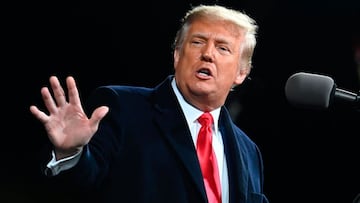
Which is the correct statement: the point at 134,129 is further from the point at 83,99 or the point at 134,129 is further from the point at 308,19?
the point at 308,19

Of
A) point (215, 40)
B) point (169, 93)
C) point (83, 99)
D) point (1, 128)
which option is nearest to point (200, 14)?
point (215, 40)

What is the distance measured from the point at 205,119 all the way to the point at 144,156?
0.21 meters

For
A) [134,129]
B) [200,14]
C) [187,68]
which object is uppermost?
[200,14]

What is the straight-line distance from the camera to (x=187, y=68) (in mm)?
1591

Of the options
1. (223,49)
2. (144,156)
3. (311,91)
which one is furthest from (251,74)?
(311,91)

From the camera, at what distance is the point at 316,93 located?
3.72 ft

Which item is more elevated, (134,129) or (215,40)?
(215,40)

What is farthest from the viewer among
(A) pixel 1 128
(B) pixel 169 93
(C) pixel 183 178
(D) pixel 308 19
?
(D) pixel 308 19

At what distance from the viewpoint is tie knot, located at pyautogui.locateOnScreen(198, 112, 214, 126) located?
5.15ft

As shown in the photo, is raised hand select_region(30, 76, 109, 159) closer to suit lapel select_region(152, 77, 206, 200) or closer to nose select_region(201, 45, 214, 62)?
suit lapel select_region(152, 77, 206, 200)

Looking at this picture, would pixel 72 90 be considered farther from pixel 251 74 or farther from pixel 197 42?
pixel 251 74

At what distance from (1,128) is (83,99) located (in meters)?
0.29

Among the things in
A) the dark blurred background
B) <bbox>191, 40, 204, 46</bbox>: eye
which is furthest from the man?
the dark blurred background

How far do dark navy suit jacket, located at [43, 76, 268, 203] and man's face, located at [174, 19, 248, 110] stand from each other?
0.27ft
